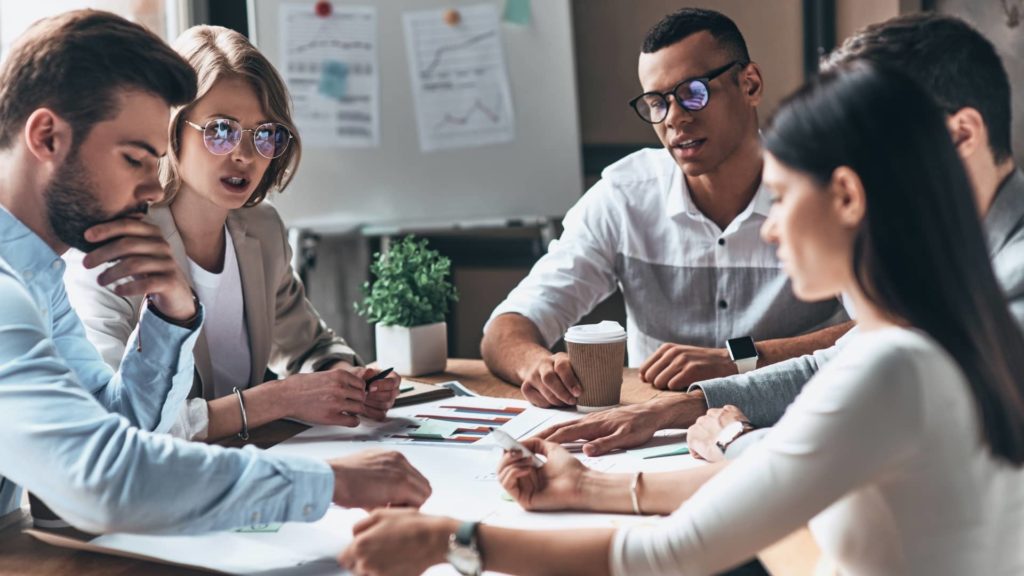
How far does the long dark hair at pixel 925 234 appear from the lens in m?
Answer: 0.88

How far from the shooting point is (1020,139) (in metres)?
3.60

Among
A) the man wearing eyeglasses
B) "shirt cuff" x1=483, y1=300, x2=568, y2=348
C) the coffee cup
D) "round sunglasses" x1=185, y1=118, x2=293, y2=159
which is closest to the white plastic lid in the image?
the coffee cup

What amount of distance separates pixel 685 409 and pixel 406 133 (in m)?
2.34

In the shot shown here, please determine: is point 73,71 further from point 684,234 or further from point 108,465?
point 684,234

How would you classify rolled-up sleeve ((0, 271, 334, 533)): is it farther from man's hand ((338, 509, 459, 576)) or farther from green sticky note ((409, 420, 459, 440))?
green sticky note ((409, 420, 459, 440))

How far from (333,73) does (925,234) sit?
3.06 meters

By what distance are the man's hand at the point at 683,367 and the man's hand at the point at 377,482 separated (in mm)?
763

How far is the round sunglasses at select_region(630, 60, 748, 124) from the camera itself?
226cm

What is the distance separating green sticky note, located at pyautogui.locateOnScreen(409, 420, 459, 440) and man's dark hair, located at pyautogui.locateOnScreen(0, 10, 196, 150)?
0.68 metres

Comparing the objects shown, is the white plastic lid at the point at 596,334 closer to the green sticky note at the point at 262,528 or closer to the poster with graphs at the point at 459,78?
the green sticky note at the point at 262,528

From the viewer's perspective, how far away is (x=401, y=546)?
1.04 m

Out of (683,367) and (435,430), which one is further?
(683,367)

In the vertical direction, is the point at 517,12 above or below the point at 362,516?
above

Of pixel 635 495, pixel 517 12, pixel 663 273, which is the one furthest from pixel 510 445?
pixel 517 12
